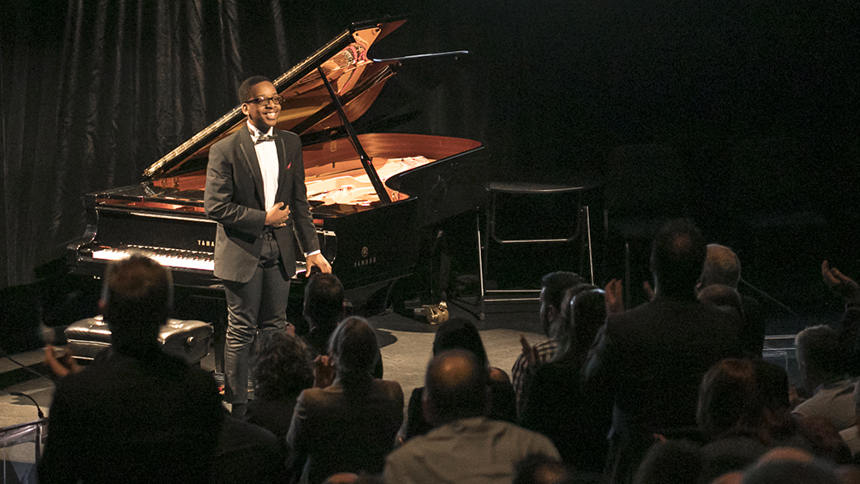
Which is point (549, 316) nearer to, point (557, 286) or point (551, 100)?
point (557, 286)

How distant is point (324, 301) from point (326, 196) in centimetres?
214

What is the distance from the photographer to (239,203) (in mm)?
3627

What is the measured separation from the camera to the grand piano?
4312 millimetres

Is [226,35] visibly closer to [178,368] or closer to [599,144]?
[599,144]

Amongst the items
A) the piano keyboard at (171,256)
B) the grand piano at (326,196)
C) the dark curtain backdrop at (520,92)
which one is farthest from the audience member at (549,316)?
the dark curtain backdrop at (520,92)

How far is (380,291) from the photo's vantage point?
5230 millimetres

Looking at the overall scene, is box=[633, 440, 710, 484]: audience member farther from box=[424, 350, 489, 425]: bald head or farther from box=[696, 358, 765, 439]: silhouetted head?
box=[424, 350, 489, 425]: bald head

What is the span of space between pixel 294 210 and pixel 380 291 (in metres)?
1.53

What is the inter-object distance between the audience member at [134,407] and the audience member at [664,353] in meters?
1.10

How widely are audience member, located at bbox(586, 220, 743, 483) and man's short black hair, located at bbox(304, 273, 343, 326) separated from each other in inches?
45.6

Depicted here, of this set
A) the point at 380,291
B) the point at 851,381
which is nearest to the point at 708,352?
the point at 851,381

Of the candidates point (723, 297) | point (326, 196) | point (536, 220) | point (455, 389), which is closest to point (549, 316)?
point (723, 297)

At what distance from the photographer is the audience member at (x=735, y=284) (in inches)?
111

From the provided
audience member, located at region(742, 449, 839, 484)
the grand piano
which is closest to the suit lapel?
the grand piano
